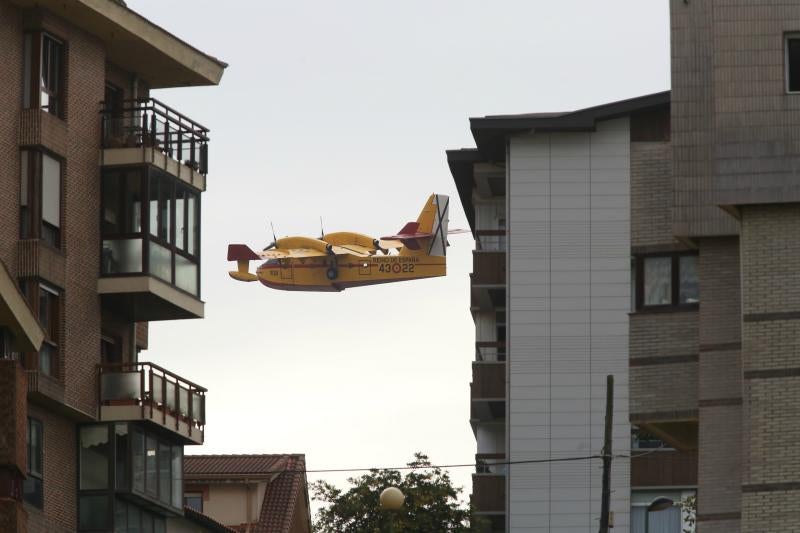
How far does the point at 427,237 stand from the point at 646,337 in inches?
3228

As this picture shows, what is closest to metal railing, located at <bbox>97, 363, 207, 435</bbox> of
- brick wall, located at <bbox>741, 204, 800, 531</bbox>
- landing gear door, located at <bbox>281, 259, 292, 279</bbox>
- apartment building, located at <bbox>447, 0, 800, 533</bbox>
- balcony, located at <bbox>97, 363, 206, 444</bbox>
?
balcony, located at <bbox>97, 363, 206, 444</bbox>

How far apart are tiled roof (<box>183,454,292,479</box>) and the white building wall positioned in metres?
14.4

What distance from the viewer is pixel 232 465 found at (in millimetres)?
89625

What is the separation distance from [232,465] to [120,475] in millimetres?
34315

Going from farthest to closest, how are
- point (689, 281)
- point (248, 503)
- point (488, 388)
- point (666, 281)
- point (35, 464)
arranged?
point (248, 503)
point (488, 388)
point (35, 464)
point (666, 281)
point (689, 281)

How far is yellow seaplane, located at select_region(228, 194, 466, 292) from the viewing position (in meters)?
127

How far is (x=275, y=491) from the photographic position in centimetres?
8988

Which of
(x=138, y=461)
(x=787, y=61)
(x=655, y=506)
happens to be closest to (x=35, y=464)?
(x=138, y=461)

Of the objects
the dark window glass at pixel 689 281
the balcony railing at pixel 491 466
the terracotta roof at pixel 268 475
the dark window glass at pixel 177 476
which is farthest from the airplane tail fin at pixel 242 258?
the dark window glass at pixel 689 281

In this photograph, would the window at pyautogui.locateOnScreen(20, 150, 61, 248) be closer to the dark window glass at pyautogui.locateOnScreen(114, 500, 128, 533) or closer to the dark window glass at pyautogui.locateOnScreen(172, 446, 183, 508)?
the dark window glass at pyautogui.locateOnScreen(114, 500, 128, 533)

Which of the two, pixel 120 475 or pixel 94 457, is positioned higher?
pixel 94 457

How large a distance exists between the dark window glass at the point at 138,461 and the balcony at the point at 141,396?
0.50 meters

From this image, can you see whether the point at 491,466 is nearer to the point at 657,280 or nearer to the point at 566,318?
the point at 566,318

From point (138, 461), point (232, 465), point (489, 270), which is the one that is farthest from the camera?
point (232, 465)
